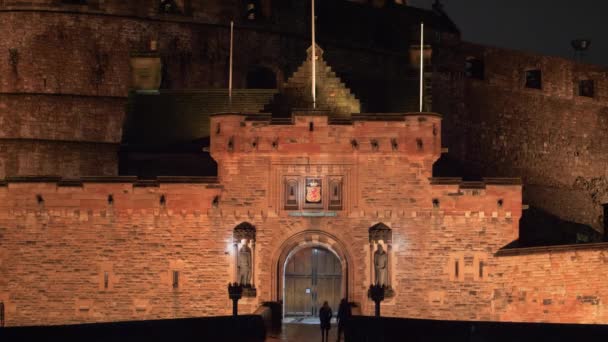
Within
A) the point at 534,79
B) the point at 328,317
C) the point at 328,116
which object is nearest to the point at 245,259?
the point at 328,116

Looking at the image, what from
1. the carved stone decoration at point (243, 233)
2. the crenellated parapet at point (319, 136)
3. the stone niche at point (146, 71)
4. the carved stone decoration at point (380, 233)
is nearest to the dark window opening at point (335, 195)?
the crenellated parapet at point (319, 136)

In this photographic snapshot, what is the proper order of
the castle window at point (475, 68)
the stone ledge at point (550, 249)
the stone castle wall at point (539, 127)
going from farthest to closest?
the castle window at point (475, 68) → the stone castle wall at point (539, 127) → the stone ledge at point (550, 249)

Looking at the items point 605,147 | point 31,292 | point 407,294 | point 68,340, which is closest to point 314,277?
point 407,294

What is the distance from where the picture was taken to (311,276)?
48.1m

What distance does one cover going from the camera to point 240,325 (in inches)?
1449

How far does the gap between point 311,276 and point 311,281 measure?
0.16 meters

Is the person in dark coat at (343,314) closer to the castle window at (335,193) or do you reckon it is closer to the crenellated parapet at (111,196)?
the castle window at (335,193)

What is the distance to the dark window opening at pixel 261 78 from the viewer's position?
66.1m

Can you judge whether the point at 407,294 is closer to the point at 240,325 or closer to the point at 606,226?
the point at 240,325

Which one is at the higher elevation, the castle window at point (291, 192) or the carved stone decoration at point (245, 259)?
the castle window at point (291, 192)

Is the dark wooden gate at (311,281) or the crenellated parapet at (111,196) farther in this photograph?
the dark wooden gate at (311,281)

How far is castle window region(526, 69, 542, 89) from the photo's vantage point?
7069cm

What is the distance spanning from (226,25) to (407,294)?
22079mm

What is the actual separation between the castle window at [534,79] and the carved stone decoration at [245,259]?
27233mm
